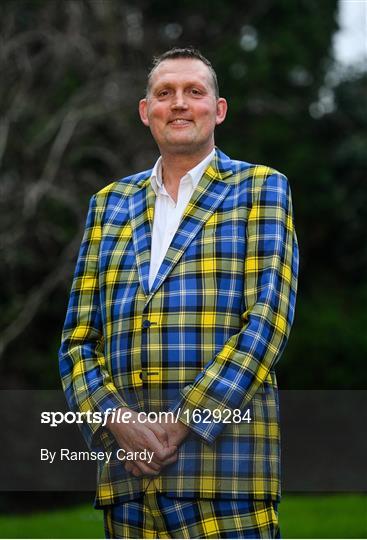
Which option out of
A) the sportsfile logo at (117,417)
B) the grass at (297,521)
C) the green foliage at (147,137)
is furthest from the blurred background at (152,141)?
the sportsfile logo at (117,417)

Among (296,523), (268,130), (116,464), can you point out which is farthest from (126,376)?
(268,130)

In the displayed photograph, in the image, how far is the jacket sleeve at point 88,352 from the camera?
1972mm

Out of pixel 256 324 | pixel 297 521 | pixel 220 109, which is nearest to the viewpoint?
pixel 256 324

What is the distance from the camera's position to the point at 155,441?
6.20 ft

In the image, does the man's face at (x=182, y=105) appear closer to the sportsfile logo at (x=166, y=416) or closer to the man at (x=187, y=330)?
the man at (x=187, y=330)

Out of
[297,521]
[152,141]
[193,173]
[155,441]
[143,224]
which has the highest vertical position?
→ [152,141]

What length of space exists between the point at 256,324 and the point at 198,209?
0.31 m

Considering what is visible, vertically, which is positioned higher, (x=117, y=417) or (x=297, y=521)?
(x=117, y=417)

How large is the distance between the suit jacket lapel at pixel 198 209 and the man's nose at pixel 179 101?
0.51 feet

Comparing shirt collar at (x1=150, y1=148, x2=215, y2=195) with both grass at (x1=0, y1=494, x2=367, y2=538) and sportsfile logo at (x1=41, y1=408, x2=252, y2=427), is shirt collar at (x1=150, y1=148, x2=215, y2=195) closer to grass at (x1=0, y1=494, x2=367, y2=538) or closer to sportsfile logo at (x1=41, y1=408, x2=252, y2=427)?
sportsfile logo at (x1=41, y1=408, x2=252, y2=427)

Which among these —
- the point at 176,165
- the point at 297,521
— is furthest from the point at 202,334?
the point at 297,521

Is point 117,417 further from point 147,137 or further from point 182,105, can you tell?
Result: point 147,137

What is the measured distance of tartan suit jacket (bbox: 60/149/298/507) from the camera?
1.89 metres

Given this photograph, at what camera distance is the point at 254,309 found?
6.22 ft
